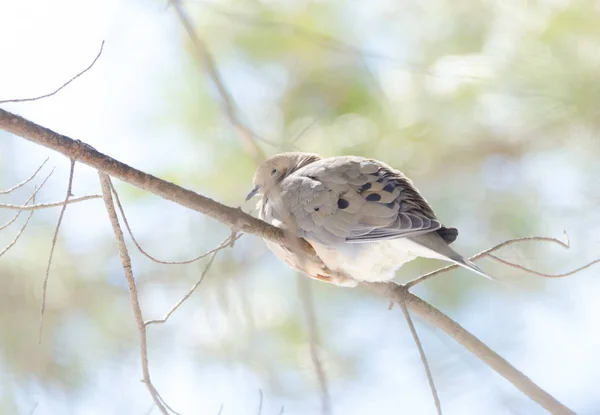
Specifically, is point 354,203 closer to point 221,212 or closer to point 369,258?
point 369,258

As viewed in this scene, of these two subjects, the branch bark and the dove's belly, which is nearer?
the branch bark

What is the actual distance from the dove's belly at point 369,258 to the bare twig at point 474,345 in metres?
0.05

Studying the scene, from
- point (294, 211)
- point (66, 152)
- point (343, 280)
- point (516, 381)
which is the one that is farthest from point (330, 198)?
point (66, 152)

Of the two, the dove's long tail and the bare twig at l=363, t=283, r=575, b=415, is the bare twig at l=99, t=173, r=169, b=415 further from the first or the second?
the dove's long tail

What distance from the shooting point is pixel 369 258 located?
2.32 meters

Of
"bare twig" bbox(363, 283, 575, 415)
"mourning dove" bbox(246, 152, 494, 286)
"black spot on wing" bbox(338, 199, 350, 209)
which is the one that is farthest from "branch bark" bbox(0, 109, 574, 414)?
"black spot on wing" bbox(338, 199, 350, 209)

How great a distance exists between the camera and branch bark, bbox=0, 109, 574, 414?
5.21 ft

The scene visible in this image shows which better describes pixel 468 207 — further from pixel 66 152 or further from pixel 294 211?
pixel 66 152

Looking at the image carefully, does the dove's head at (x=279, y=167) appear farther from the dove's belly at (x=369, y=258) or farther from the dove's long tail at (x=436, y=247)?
the dove's long tail at (x=436, y=247)

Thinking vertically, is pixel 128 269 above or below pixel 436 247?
below

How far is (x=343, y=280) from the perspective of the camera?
2.43m

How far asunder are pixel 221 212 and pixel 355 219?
600mm

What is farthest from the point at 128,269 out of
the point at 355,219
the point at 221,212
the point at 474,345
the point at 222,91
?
the point at 474,345

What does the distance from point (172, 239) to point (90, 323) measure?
1.87 feet
